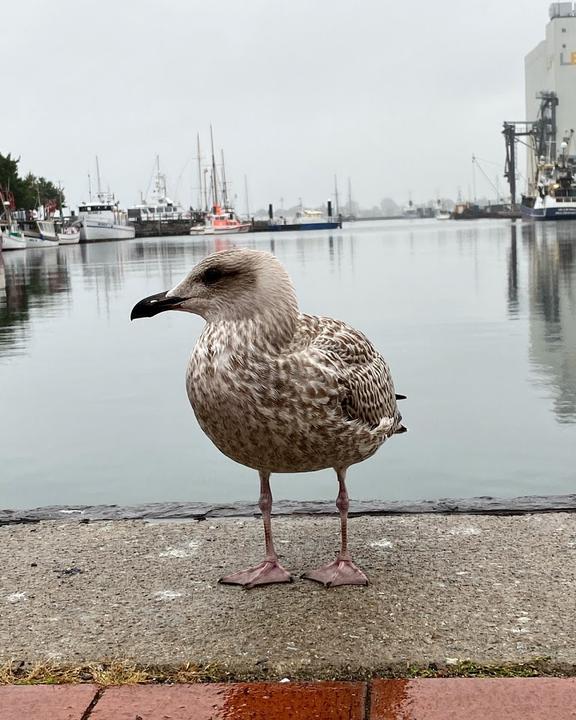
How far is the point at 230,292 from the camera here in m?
3.36

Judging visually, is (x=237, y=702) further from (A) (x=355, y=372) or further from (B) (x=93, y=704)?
(A) (x=355, y=372)

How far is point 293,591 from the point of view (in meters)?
3.48

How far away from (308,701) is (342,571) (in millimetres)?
912

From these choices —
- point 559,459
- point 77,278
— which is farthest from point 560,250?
point 559,459

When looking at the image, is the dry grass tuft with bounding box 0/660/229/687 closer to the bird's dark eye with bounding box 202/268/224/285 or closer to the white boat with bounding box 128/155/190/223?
the bird's dark eye with bounding box 202/268/224/285

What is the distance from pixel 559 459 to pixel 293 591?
2951mm

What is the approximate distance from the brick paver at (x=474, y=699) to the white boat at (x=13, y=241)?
2426 inches

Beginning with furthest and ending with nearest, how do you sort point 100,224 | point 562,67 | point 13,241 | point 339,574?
point 562,67 → point 100,224 → point 13,241 → point 339,574

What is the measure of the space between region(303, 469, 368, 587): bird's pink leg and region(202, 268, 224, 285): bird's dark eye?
0.92 m

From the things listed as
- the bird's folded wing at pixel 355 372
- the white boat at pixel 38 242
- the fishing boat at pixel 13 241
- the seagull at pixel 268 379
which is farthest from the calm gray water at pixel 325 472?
the white boat at pixel 38 242

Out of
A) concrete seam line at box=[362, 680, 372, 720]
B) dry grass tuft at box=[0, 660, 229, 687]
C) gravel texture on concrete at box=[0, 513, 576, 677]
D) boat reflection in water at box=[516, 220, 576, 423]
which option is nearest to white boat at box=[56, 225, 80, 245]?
boat reflection in water at box=[516, 220, 576, 423]

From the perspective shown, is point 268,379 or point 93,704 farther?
point 268,379

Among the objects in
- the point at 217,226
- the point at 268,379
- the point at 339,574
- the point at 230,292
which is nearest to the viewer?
the point at 268,379

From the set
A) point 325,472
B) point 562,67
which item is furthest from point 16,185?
point 325,472
